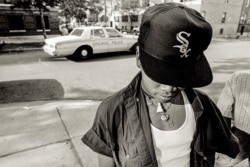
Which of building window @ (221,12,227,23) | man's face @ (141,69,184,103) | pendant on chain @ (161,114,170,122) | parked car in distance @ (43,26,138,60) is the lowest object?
parked car in distance @ (43,26,138,60)

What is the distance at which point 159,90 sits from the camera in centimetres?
103

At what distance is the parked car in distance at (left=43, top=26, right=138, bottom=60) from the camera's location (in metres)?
8.52

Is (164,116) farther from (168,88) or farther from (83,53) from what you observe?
(83,53)

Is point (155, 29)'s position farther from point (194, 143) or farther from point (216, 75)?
point (216, 75)

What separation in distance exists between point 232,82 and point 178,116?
2.49ft

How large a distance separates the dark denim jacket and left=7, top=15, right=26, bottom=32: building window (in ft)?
83.0

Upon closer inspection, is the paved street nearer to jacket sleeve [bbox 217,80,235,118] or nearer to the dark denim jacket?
jacket sleeve [bbox 217,80,235,118]

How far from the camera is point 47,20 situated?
77.6ft

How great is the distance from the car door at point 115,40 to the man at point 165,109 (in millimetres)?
8930

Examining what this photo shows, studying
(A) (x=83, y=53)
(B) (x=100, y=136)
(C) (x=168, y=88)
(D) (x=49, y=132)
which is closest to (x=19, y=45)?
(A) (x=83, y=53)

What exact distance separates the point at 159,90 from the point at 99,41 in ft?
28.9

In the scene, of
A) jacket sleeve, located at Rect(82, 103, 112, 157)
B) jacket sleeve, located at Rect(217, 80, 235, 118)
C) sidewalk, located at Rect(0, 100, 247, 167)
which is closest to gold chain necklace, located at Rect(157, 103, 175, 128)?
jacket sleeve, located at Rect(82, 103, 112, 157)

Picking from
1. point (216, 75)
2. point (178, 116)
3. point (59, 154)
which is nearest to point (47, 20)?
point (216, 75)

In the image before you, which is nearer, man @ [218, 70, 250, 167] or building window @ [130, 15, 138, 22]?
man @ [218, 70, 250, 167]
